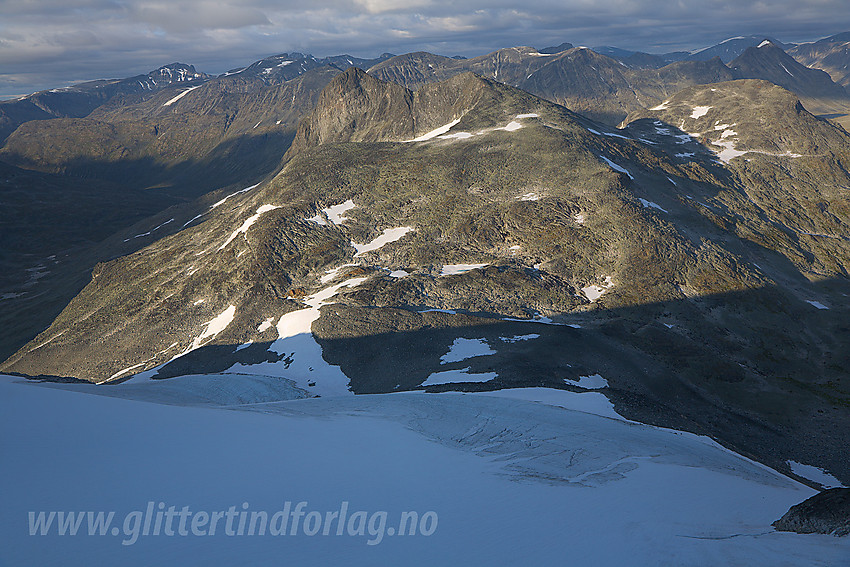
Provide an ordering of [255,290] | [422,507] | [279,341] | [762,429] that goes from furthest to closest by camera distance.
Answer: [255,290] → [279,341] → [762,429] → [422,507]

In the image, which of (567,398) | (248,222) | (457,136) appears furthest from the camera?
(457,136)

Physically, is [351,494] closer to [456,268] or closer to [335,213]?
[456,268]

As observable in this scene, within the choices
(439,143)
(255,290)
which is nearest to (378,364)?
(255,290)

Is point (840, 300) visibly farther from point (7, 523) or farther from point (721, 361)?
point (7, 523)

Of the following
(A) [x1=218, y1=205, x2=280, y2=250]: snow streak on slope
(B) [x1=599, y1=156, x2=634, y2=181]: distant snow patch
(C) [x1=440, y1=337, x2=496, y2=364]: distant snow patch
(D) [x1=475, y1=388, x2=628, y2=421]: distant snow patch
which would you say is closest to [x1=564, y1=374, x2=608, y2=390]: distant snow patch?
(D) [x1=475, y1=388, x2=628, y2=421]: distant snow patch

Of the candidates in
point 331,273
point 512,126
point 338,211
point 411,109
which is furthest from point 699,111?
point 331,273

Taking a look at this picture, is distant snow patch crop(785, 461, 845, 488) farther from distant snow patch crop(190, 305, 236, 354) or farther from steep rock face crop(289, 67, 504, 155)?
steep rock face crop(289, 67, 504, 155)

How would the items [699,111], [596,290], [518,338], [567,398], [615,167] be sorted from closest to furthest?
[567,398] → [518,338] → [596,290] → [615,167] → [699,111]
